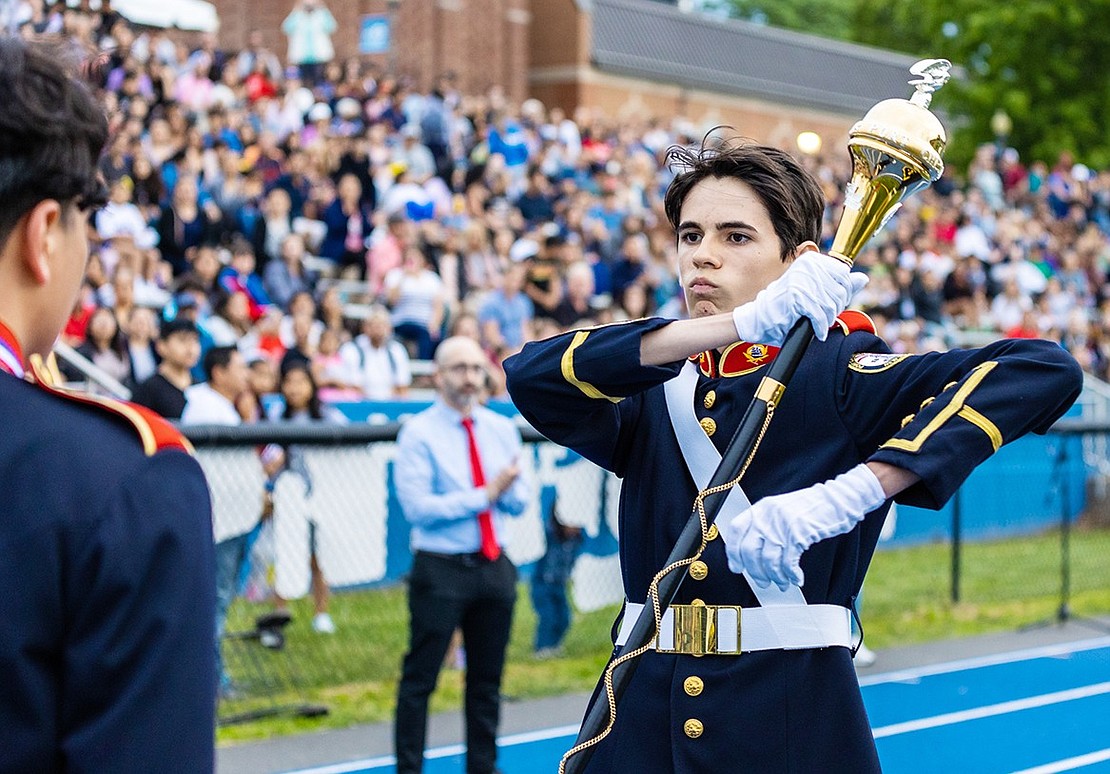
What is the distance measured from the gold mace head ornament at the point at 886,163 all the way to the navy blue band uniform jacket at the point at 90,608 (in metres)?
1.85

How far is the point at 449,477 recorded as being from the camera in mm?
7324

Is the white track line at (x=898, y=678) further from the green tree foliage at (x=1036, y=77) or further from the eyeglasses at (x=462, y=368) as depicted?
the green tree foliage at (x=1036, y=77)

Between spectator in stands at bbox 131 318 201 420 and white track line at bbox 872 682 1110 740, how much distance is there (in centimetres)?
448

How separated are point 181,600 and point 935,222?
2195 cm

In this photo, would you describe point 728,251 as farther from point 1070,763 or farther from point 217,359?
point 217,359

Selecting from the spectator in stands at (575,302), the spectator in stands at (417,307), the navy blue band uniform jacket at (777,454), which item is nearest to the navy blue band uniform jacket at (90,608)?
the navy blue band uniform jacket at (777,454)

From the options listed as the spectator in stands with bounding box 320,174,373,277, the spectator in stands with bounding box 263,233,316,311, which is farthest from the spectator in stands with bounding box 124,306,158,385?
the spectator in stands with bounding box 320,174,373,277

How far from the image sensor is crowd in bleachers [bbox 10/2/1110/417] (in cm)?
1153

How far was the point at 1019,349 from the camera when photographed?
310cm

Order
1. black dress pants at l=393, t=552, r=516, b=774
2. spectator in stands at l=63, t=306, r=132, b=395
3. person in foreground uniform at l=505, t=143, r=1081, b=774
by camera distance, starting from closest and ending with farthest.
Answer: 1. person in foreground uniform at l=505, t=143, r=1081, b=774
2. black dress pants at l=393, t=552, r=516, b=774
3. spectator in stands at l=63, t=306, r=132, b=395

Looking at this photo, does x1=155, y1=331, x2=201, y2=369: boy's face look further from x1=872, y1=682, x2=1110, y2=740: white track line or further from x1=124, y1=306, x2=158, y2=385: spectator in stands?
x1=872, y1=682, x2=1110, y2=740: white track line

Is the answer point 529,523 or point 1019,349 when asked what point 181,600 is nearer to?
point 1019,349

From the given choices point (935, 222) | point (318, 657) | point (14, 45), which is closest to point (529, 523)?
point (318, 657)

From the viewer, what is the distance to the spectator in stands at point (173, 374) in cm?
868
